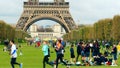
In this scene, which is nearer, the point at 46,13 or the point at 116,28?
the point at 116,28

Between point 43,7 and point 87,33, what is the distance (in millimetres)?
31165

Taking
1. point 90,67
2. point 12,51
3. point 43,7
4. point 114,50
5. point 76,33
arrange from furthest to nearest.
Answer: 1. point 43,7
2. point 76,33
3. point 114,50
4. point 90,67
5. point 12,51

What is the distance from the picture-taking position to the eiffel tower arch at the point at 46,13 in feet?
472

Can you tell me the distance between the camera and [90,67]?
30016 millimetres

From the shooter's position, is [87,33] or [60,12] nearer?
[87,33]

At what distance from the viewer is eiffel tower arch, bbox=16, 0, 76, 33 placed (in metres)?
144

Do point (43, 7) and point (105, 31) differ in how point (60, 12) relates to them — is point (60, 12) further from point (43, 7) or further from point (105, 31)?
point (105, 31)

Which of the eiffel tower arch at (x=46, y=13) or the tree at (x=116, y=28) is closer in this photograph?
the tree at (x=116, y=28)

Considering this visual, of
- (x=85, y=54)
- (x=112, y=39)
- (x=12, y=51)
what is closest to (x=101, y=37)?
(x=112, y=39)

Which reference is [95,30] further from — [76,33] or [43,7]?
[43,7]

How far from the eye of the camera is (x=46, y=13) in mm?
153375

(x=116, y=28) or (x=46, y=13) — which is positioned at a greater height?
(x=46, y=13)

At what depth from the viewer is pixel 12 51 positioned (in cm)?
2527

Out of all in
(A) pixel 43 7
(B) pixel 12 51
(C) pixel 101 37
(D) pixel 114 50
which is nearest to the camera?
(B) pixel 12 51
